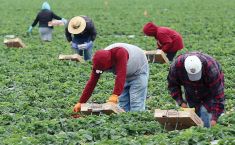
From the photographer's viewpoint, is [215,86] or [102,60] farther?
[102,60]

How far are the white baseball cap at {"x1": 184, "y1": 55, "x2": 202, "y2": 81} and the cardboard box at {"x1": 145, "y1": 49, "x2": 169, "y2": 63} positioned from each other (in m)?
7.17

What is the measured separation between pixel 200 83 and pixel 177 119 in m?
0.62

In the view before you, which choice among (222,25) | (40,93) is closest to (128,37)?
(222,25)

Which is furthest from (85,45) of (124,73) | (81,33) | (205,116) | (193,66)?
(193,66)

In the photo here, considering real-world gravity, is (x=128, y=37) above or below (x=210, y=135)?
below

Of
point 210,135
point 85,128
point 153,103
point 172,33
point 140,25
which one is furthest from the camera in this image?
point 140,25

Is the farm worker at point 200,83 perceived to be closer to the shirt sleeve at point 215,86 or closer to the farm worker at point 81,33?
the shirt sleeve at point 215,86

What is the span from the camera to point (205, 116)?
9.47 m

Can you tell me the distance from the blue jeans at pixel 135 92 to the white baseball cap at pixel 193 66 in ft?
6.07

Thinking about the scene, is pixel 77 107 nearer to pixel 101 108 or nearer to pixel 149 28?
pixel 101 108

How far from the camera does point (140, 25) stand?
93.6 feet

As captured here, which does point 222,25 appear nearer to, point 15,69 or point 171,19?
point 171,19

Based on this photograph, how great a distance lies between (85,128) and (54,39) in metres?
15.2

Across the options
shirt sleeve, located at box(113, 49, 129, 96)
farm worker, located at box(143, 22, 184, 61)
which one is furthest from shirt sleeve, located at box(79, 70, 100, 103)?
farm worker, located at box(143, 22, 184, 61)
